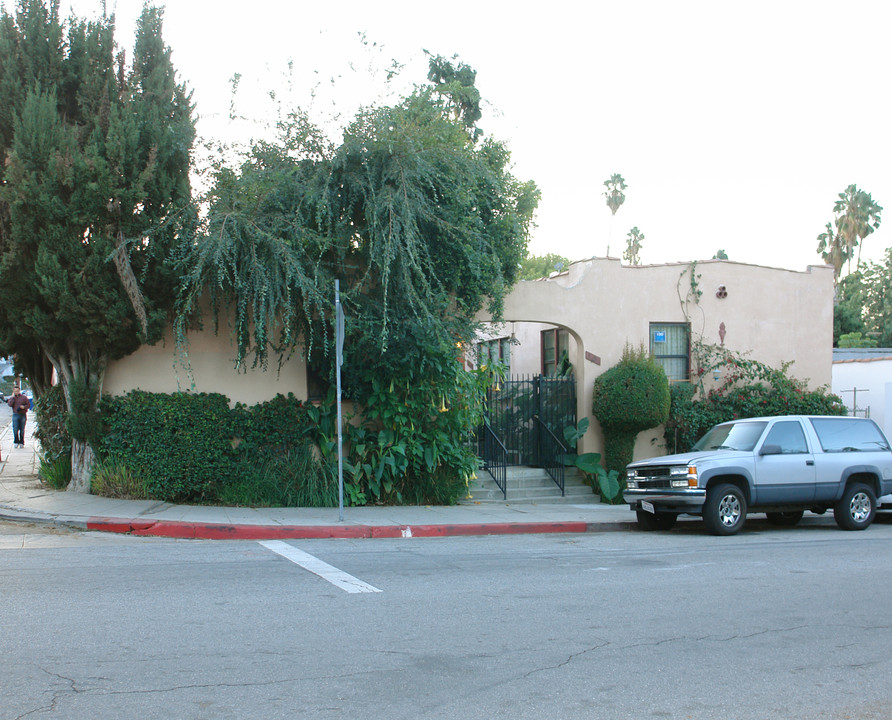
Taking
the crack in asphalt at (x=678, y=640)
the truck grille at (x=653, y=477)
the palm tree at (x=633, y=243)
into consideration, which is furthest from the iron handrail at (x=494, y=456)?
the palm tree at (x=633, y=243)

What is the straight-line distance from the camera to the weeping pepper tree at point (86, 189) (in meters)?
11.9

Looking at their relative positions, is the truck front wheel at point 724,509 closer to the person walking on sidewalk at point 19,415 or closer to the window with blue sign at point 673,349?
the window with blue sign at point 673,349

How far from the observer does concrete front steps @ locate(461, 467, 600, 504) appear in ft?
51.4

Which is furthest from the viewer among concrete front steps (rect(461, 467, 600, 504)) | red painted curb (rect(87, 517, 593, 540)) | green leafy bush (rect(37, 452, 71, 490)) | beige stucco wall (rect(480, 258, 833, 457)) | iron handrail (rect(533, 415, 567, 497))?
beige stucco wall (rect(480, 258, 833, 457))

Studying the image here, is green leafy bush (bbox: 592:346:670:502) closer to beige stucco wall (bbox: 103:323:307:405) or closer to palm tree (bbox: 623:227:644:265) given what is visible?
beige stucco wall (bbox: 103:323:307:405)

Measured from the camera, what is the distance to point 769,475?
1240cm

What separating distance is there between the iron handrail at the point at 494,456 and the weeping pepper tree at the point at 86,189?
637 centimetres

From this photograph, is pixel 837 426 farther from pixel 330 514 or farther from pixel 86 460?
pixel 86 460

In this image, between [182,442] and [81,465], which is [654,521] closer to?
[182,442]

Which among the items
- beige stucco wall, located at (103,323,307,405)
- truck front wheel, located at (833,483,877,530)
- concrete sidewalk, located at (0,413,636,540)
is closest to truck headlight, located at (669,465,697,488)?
concrete sidewalk, located at (0,413,636,540)

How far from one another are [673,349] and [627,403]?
2.43 metres

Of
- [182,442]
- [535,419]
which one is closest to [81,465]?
[182,442]

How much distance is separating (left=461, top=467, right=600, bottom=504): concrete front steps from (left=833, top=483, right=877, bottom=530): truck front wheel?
450 cm

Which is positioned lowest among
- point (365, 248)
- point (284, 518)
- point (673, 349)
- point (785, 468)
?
point (284, 518)
